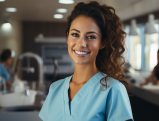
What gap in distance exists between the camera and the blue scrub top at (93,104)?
70cm

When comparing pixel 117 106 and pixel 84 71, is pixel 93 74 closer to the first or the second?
pixel 84 71

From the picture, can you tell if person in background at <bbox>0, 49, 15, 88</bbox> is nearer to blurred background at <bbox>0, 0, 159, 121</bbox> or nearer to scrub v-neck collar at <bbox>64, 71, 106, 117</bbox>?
blurred background at <bbox>0, 0, 159, 121</bbox>

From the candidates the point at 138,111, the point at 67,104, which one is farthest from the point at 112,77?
the point at 138,111

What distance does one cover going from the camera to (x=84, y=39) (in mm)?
763

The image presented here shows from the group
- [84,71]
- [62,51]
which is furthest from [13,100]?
[62,51]

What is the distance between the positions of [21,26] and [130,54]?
3.07 metres

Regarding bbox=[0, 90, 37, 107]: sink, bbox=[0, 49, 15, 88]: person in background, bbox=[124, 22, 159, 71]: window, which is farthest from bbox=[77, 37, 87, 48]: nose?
bbox=[124, 22, 159, 71]: window

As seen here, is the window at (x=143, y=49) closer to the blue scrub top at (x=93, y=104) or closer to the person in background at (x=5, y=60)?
the person in background at (x=5, y=60)

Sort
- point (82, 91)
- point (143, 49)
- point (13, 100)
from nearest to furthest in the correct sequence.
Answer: point (82, 91)
point (13, 100)
point (143, 49)

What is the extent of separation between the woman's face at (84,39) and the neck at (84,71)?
0.14 feet

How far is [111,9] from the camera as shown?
90 centimetres

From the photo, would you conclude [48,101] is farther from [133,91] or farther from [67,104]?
[133,91]

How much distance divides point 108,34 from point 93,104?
28 centimetres

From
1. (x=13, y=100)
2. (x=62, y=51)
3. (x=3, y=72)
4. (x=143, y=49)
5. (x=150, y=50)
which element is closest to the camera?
(x=13, y=100)
